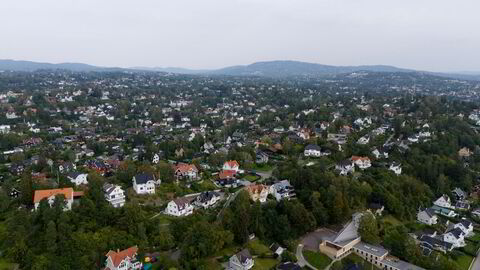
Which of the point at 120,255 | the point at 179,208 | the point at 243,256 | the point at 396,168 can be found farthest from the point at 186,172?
the point at 396,168

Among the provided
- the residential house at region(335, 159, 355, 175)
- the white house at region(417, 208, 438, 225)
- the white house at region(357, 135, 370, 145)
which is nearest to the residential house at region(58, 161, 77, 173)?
the residential house at region(335, 159, 355, 175)

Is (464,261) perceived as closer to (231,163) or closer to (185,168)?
(231,163)

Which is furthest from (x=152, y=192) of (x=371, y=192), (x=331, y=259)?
(x=371, y=192)

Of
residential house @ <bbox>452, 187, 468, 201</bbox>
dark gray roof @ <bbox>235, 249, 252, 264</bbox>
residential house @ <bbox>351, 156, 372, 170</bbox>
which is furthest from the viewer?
residential house @ <bbox>351, 156, 372, 170</bbox>

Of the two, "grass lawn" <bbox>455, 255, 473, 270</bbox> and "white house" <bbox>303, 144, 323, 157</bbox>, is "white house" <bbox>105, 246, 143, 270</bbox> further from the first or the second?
"white house" <bbox>303, 144, 323, 157</bbox>

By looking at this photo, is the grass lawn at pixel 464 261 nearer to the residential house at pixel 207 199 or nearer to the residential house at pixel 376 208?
the residential house at pixel 376 208

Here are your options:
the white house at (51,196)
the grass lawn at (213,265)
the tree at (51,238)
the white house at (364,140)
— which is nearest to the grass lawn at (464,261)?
the grass lawn at (213,265)
